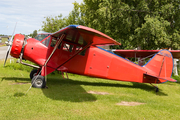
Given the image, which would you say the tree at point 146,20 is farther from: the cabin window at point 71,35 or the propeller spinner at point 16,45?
the propeller spinner at point 16,45

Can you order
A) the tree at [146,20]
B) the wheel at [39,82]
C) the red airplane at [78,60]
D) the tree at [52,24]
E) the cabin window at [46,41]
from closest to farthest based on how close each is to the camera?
the wheel at [39,82] < the red airplane at [78,60] < the cabin window at [46,41] < the tree at [146,20] < the tree at [52,24]

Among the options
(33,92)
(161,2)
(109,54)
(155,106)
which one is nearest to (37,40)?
(33,92)

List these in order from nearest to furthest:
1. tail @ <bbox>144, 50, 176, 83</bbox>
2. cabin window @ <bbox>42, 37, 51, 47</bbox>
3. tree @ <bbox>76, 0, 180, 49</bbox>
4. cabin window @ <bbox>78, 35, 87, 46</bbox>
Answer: cabin window @ <bbox>78, 35, 87, 46</bbox> → cabin window @ <bbox>42, 37, 51, 47</bbox> → tail @ <bbox>144, 50, 176, 83</bbox> → tree @ <bbox>76, 0, 180, 49</bbox>

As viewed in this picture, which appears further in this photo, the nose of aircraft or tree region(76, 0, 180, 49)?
tree region(76, 0, 180, 49)

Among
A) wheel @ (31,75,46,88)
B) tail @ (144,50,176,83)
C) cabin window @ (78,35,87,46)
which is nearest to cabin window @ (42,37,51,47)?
cabin window @ (78,35,87,46)

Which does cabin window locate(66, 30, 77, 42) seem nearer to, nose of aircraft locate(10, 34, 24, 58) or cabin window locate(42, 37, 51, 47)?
cabin window locate(42, 37, 51, 47)

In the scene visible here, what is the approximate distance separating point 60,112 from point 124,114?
2.01 metres

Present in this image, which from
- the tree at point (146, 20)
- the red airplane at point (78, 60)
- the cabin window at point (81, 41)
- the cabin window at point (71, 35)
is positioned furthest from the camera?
the tree at point (146, 20)

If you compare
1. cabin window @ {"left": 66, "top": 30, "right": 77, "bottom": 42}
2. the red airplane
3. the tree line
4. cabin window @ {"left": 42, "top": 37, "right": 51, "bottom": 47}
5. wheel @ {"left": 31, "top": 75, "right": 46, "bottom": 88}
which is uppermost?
the tree line

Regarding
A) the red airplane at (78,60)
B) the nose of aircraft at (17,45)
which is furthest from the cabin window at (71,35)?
the nose of aircraft at (17,45)

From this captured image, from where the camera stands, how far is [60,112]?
476cm

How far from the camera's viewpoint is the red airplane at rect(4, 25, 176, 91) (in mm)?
7457

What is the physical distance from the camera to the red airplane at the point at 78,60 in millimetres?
7457

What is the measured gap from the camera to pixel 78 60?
27.8 feet
